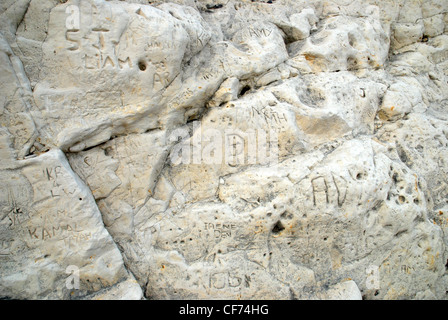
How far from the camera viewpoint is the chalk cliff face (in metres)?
2.07

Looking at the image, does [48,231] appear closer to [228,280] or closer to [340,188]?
[228,280]

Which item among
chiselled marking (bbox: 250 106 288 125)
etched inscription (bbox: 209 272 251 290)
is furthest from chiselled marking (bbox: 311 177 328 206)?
etched inscription (bbox: 209 272 251 290)

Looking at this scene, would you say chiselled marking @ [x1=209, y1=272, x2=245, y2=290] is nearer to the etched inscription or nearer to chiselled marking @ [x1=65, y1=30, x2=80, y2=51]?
the etched inscription

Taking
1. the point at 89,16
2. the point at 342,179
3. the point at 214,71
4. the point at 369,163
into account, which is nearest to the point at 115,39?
the point at 89,16

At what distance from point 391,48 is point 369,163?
169cm

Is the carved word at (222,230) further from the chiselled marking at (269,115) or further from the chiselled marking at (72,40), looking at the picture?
the chiselled marking at (72,40)

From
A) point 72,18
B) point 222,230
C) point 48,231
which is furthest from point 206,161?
point 72,18

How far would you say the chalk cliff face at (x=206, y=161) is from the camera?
207 centimetres

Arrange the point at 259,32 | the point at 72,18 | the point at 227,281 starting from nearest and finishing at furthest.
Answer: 1. the point at 72,18
2. the point at 227,281
3. the point at 259,32

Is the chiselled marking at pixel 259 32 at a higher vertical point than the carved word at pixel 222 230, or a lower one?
higher

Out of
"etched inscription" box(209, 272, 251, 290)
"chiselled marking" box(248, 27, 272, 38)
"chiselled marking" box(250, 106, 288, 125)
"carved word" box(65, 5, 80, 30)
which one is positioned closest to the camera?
"carved word" box(65, 5, 80, 30)

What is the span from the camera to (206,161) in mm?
2506

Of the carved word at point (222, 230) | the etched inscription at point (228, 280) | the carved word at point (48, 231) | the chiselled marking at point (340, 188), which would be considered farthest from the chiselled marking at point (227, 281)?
the carved word at point (48, 231)

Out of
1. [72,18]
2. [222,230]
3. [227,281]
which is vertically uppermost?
[72,18]
